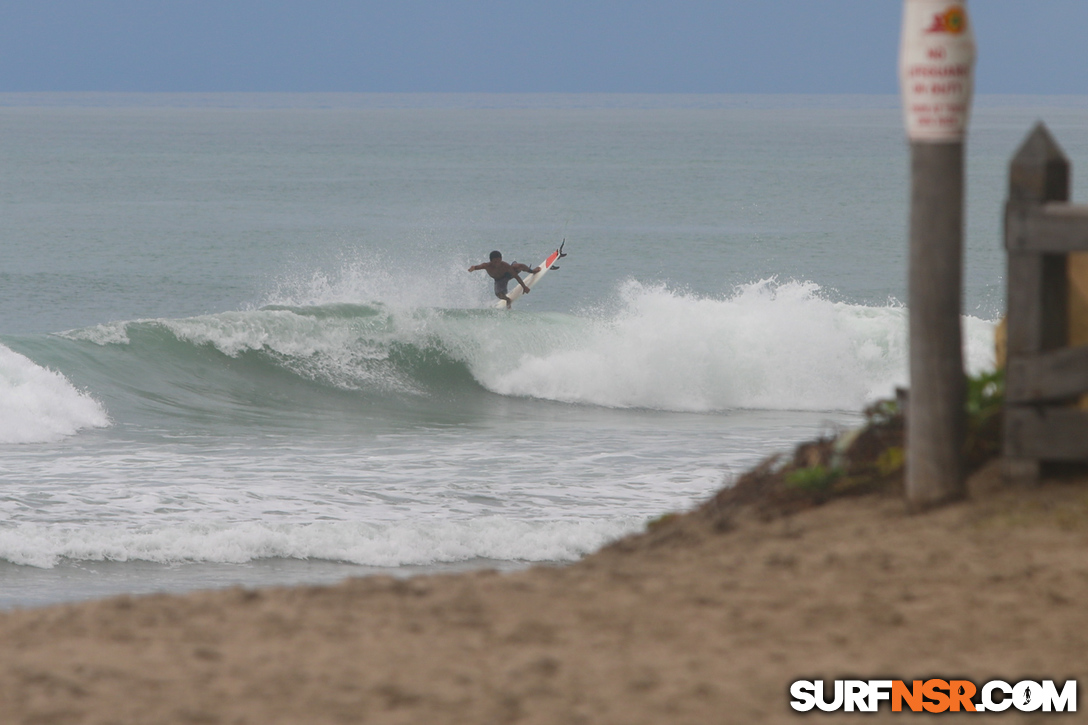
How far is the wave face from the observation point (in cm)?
2030

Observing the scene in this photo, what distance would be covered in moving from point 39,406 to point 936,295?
14.0 meters

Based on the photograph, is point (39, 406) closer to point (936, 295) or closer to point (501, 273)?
point (501, 273)

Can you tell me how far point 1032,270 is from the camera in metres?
4.96

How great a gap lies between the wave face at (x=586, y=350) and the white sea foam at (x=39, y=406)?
8.93 ft

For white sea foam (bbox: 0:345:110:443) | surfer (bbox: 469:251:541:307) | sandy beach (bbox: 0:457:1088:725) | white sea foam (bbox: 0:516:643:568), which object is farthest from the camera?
surfer (bbox: 469:251:541:307)

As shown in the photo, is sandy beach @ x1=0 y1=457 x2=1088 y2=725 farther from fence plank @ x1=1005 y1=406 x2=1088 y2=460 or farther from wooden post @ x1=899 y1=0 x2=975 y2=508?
wooden post @ x1=899 y1=0 x2=975 y2=508

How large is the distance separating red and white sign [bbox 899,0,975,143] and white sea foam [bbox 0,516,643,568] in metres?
5.90

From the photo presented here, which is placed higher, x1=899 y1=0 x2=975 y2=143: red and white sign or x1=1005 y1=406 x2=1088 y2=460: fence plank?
x1=899 y1=0 x2=975 y2=143: red and white sign

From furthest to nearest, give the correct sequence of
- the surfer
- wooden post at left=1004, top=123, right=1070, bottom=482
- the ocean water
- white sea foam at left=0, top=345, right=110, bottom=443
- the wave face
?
the surfer
the wave face
white sea foam at left=0, top=345, right=110, bottom=443
the ocean water
wooden post at left=1004, top=123, right=1070, bottom=482

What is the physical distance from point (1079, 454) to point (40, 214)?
2269 inches

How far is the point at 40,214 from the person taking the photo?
56750 mm

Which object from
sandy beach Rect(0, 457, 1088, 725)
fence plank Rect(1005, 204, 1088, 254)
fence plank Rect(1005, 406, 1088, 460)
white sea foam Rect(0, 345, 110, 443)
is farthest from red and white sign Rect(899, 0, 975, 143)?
white sea foam Rect(0, 345, 110, 443)

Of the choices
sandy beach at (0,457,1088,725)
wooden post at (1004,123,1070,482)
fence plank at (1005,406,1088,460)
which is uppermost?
wooden post at (1004,123,1070,482)

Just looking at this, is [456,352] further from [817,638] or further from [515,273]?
[817,638]
